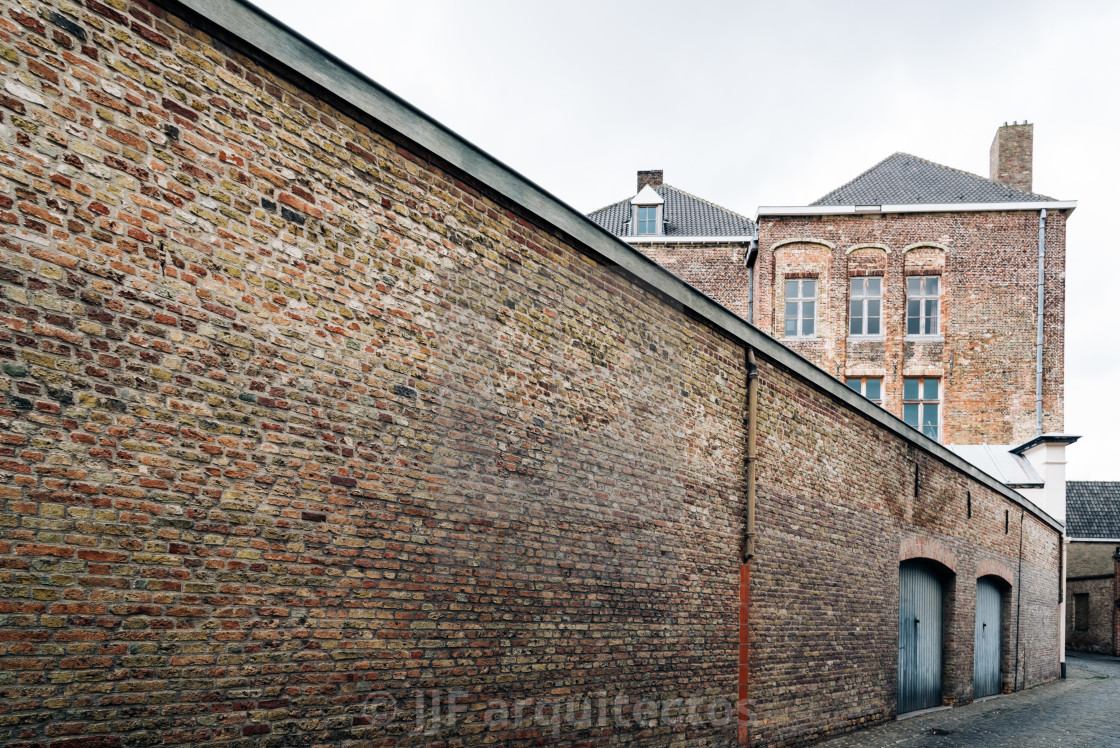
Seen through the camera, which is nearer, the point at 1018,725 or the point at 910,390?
the point at 1018,725

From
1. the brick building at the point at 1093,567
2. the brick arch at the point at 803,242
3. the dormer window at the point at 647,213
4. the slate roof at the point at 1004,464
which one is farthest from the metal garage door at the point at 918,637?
the brick building at the point at 1093,567

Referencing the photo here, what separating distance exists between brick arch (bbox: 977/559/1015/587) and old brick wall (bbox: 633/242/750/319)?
10.7 m

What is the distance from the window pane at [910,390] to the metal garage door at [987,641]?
7.71 metres

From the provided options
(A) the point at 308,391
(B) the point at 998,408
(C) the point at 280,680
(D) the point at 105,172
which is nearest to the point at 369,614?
(C) the point at 280,680

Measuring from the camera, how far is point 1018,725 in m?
11.8

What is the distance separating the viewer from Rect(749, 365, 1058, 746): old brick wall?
8.66 meters

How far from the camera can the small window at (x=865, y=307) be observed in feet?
77.2

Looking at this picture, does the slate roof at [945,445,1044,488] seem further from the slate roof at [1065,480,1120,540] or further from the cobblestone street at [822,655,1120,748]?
the slate roof at [1065,480,1120,540]

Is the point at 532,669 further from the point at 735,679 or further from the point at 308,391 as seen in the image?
the point at 735,679

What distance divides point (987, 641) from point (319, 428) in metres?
16.0

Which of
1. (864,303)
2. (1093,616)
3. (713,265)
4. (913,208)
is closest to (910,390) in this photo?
(864,303)

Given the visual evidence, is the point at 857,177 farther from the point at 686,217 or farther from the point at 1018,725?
the point at 1018,725

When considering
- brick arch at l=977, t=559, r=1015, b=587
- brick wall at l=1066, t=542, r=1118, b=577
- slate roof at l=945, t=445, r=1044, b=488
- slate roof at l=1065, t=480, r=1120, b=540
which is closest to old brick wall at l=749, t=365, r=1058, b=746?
brick arch at l=977, t=559, r=1015, b=587

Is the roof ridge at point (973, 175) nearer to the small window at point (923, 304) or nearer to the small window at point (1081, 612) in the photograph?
the small window at point (923, 304)
